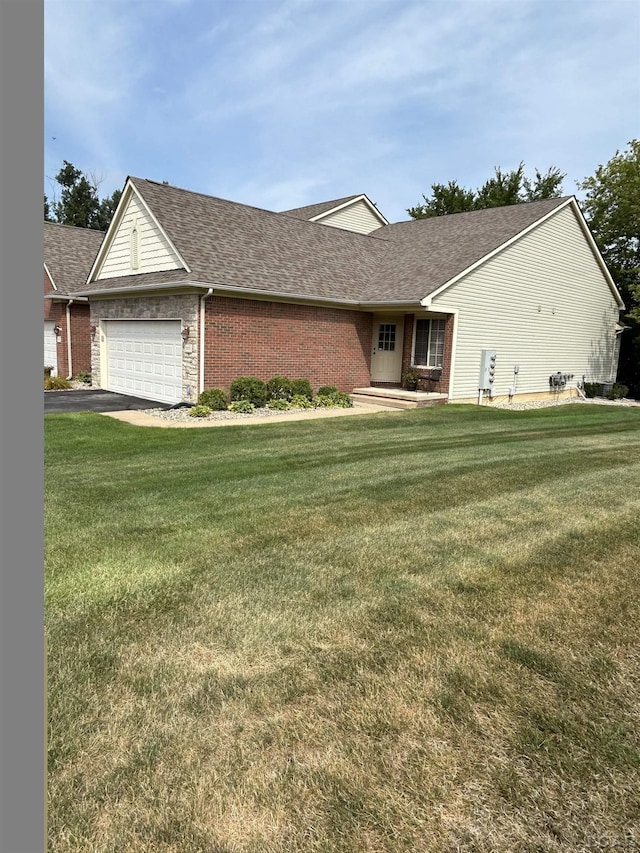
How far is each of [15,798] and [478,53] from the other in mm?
14424

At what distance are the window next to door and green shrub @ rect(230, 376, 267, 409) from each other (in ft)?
19.1

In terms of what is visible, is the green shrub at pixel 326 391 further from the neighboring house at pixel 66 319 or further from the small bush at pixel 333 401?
the neighboring house at pixel 66 319

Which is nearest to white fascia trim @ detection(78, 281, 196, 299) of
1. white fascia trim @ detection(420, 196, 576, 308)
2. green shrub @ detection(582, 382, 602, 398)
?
white fascia trim @ detection(420, 196, 576, 308)

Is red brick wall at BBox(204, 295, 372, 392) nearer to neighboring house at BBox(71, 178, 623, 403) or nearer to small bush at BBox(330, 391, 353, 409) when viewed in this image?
neighboring house at BBox(71, 178, 623, 403)

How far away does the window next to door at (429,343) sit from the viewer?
57.1ft

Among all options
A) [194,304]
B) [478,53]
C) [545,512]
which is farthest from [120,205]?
[545,512]

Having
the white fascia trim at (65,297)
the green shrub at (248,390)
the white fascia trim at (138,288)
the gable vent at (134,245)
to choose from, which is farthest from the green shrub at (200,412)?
the white fascia trim at (65,297)

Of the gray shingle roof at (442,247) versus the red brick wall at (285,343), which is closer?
the red brick wall at (285,343)

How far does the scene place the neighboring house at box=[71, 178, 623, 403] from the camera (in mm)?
14773

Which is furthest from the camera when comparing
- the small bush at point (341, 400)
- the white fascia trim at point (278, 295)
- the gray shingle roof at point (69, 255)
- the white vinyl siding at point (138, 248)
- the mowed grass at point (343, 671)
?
the gray shingle roof at point (69, 255)

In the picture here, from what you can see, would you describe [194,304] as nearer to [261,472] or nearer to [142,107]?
[261,472]

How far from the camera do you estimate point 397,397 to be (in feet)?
54.6

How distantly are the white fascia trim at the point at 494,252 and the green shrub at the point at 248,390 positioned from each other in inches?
208

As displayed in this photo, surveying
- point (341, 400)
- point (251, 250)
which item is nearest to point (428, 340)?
point (341, 400)
